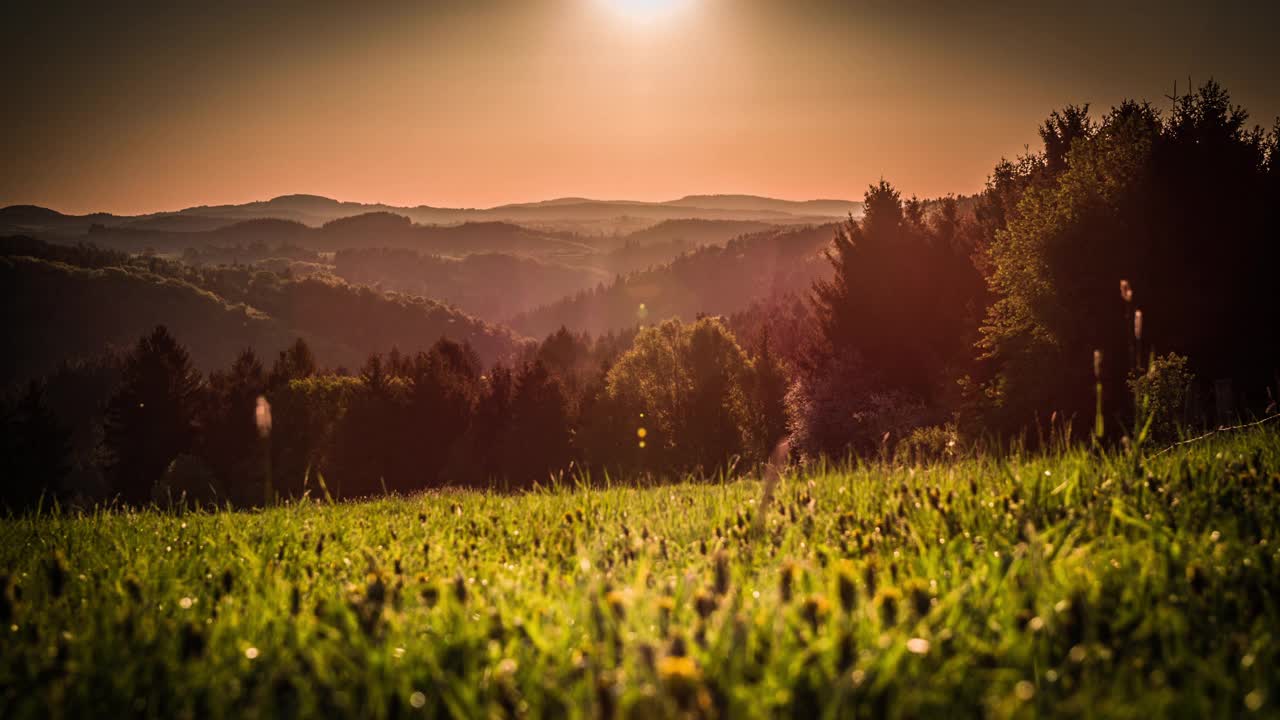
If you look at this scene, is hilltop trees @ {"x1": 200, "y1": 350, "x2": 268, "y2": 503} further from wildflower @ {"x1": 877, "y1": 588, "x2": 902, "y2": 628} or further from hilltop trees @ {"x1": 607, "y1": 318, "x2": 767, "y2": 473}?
wildflower @ {"x1": 877, "y1": 588, "x2": 902, "y2": 628}

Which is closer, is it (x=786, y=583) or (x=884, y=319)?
(x=786, y=583)

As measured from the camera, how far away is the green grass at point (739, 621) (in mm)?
2141

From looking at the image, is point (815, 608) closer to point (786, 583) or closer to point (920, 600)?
point (920, 600)

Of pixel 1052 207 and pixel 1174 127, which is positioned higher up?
pixel 1174 127

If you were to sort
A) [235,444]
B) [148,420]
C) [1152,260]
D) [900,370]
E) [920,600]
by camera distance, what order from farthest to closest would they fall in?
[235,444] < [148,420] < [900,370] < [1152,260] < [920,600]

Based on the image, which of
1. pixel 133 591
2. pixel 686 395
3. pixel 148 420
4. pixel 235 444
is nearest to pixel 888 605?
pixel 133 591

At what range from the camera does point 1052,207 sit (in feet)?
85.1

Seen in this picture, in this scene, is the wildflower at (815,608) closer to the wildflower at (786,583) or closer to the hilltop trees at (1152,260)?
the wildflower at (786,583)

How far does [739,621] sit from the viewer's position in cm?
237

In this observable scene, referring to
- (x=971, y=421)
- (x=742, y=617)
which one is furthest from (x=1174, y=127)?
(x=742, y=617)

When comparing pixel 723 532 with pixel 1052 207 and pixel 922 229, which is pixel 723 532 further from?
pixel 922 229

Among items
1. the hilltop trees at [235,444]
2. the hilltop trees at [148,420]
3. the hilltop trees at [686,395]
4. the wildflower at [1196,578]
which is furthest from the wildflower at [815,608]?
the hilltop trees at [148,420]

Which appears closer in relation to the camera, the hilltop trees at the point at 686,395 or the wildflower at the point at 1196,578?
the wildflower at the point at 1196,578

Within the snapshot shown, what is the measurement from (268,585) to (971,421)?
29.6 m
